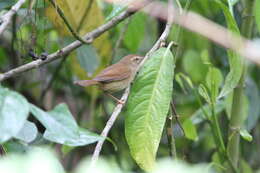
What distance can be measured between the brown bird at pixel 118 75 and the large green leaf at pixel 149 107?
5.48 ft

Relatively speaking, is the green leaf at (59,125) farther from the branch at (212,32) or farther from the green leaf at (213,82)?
the green leaf at (213,82)

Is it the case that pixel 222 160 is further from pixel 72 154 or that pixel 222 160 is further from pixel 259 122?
pixel 72 154

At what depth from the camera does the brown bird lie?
12.8ft

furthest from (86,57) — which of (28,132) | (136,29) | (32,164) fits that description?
(32,164)

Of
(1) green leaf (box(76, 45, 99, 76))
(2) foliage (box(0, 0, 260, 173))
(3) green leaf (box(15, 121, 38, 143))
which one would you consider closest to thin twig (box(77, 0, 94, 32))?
(2) foliage (box(0, 0, 260, 173))

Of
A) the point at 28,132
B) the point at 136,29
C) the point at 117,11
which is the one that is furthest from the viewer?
the point at 136,29

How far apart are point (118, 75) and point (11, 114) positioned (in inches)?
113

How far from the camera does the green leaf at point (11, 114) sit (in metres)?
1.19

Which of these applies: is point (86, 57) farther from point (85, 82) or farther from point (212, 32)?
point (212, 32)

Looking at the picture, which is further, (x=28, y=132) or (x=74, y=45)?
(x=74, y=45)

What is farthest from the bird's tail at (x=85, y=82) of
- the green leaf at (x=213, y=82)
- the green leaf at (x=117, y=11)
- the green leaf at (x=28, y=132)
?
the green leaf at (x=28, y=132)

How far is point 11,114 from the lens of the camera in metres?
1.23

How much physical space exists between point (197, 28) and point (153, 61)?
80 cm

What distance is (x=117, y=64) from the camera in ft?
13.2
